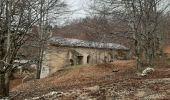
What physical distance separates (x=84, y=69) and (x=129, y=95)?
16469 millimetres

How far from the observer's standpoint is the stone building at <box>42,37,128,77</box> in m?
39.4

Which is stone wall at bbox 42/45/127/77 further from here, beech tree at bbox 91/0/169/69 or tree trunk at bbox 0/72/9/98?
tree trunk at bbox 0/72/9/98

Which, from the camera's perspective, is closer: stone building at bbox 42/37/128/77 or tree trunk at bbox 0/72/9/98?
tree trunk at bbox 0/72/9/98

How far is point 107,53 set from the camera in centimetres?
4997

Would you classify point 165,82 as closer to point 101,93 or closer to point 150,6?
point 101,93

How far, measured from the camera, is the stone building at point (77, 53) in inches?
1550

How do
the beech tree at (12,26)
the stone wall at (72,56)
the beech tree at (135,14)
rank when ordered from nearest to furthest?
the beech tree at (12,26), the beech tree at (135,14), the stone wall at (72,56)

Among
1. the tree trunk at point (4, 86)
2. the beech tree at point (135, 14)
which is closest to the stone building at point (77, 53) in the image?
the beech tree at point (135, 14)

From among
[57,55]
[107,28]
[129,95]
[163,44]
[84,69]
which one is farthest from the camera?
[163,44]

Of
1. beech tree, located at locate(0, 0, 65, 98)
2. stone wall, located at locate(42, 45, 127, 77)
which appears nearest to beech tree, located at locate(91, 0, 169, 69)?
beech tree, located at locate(0, 0, 65, 98)

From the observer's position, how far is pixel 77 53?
44.1m

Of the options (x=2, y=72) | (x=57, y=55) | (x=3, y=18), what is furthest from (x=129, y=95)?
(x=57, y=55)

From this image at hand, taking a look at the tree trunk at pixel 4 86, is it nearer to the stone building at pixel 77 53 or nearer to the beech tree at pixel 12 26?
the beech tree at pixel 12 26

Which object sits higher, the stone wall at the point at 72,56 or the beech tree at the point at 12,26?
the beech tree at the point at 12,26
